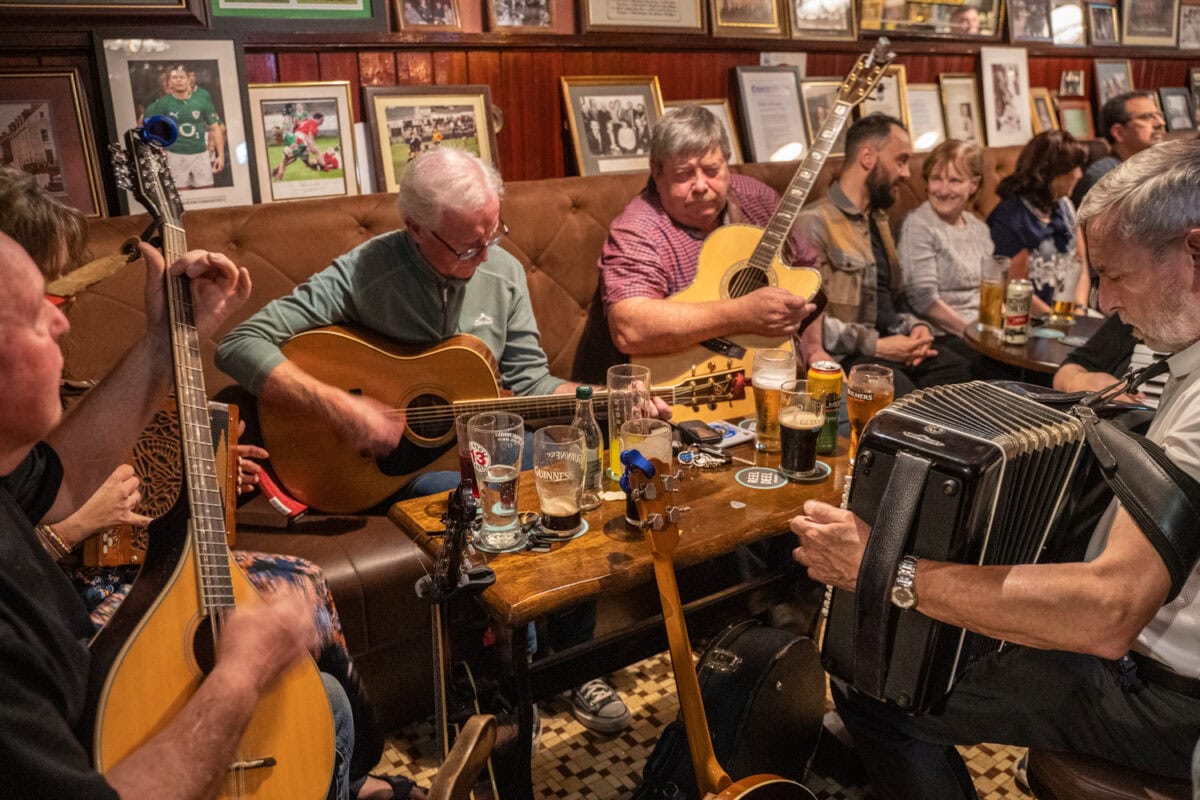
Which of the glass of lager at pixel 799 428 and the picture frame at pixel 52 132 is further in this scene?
the picture frame at pixel 52 132

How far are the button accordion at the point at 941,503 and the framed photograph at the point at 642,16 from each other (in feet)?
8.25

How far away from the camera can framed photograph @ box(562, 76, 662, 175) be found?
364 centimetres

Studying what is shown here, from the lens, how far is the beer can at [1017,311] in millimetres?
3041

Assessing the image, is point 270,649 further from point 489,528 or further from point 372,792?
point 372,792

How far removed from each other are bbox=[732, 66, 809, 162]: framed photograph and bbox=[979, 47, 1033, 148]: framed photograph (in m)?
1.58

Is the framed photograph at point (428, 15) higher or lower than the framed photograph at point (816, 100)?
higher

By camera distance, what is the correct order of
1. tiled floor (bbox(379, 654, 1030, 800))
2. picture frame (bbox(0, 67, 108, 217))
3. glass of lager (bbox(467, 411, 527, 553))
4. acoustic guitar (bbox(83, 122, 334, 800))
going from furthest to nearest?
picture frame (bbox(0, 67, 108, 217)) < tiled floor (bbox(379, 654, 1030, 800)) < glass of lager (bbox(467, 411, 527, 553)) < acoustic guitar (bbox(83, 122, 334, 800))

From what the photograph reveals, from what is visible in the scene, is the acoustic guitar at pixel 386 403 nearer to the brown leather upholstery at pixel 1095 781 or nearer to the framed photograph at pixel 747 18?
the brown leather upholstery at pixel 1095 781

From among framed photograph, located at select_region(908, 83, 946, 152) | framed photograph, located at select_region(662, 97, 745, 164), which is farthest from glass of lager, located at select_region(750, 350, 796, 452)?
framed photograph, located at select_region(908, 83, 946, 152)

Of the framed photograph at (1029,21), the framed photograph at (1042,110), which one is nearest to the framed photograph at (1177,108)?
the framed photograph at (1042,110)

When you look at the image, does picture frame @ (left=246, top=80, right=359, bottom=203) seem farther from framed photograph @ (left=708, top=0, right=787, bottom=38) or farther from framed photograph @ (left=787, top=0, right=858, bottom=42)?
framed photograph @ (left=787, top=0, right=858, bottom=42)

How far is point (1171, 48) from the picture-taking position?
20.2 feet

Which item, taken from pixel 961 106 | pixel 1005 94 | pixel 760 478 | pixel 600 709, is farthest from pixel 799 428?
pixel 1005 94

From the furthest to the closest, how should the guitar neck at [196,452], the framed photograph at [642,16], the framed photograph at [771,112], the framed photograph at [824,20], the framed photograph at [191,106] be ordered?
1. the framed photograph at [824,20]
2. the framed photograph at [771,112]
3. the framed photograph at [642,16]
4. the framed photograph at [191,106]
5. the guitar neck at [196,452]
